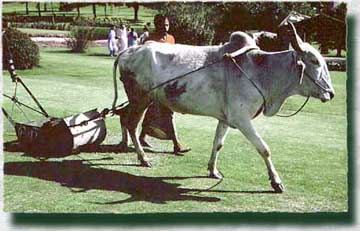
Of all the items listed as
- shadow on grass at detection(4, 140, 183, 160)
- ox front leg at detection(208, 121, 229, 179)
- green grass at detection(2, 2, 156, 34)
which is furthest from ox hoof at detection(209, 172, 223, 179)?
green grass at detection(2, 2, 156, 34)

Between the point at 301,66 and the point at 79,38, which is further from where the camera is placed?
the point at 79,38

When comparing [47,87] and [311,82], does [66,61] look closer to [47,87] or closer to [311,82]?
[47,87]

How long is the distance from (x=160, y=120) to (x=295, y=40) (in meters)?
1.01

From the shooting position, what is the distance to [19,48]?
5043 mm

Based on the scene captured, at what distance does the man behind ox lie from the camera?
5086mm

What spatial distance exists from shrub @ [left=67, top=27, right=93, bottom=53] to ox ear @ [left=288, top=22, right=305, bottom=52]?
1282 millimetres

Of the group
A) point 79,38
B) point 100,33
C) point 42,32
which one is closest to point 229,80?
point 100,33

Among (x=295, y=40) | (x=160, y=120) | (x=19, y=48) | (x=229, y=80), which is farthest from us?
(x=160, y=120)

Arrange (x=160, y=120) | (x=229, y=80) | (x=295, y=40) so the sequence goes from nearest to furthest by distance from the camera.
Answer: (x=295, y=40), (x=229, y=80), (x=160, y=120)

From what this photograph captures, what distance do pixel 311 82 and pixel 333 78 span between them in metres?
0.17

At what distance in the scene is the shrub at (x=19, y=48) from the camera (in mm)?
5031

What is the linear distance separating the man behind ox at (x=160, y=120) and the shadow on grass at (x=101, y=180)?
259 millimetres

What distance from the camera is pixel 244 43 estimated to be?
4891mm

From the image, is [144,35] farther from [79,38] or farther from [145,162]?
[145,162]
